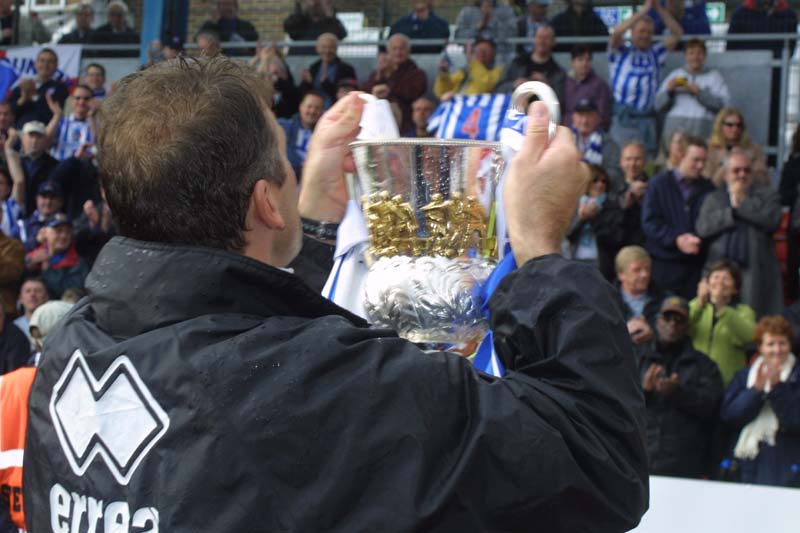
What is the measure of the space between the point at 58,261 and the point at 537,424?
7.68m

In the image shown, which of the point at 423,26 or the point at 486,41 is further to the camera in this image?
the point at 423,26

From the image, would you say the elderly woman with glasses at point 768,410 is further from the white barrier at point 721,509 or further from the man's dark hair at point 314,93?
the man's dark hair at point 314,93

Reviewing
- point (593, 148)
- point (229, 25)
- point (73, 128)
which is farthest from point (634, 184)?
point (73, 128)

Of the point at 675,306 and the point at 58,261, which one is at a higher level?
the point at 675,306

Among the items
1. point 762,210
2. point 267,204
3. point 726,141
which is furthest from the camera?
point 726,141

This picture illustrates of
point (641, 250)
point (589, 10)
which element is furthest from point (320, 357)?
point (589, 10)

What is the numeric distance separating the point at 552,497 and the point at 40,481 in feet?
2.13

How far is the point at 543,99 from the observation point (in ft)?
5.16

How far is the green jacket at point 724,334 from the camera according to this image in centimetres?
597

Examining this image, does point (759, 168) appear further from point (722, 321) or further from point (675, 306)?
point (675, 306)

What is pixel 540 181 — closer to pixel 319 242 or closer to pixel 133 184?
pixel 133 184

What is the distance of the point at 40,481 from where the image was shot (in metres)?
1.46

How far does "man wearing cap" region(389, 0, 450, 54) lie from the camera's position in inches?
381

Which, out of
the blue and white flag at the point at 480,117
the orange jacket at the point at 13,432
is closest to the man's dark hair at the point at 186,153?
the blue and white flag at the point at 480,117
